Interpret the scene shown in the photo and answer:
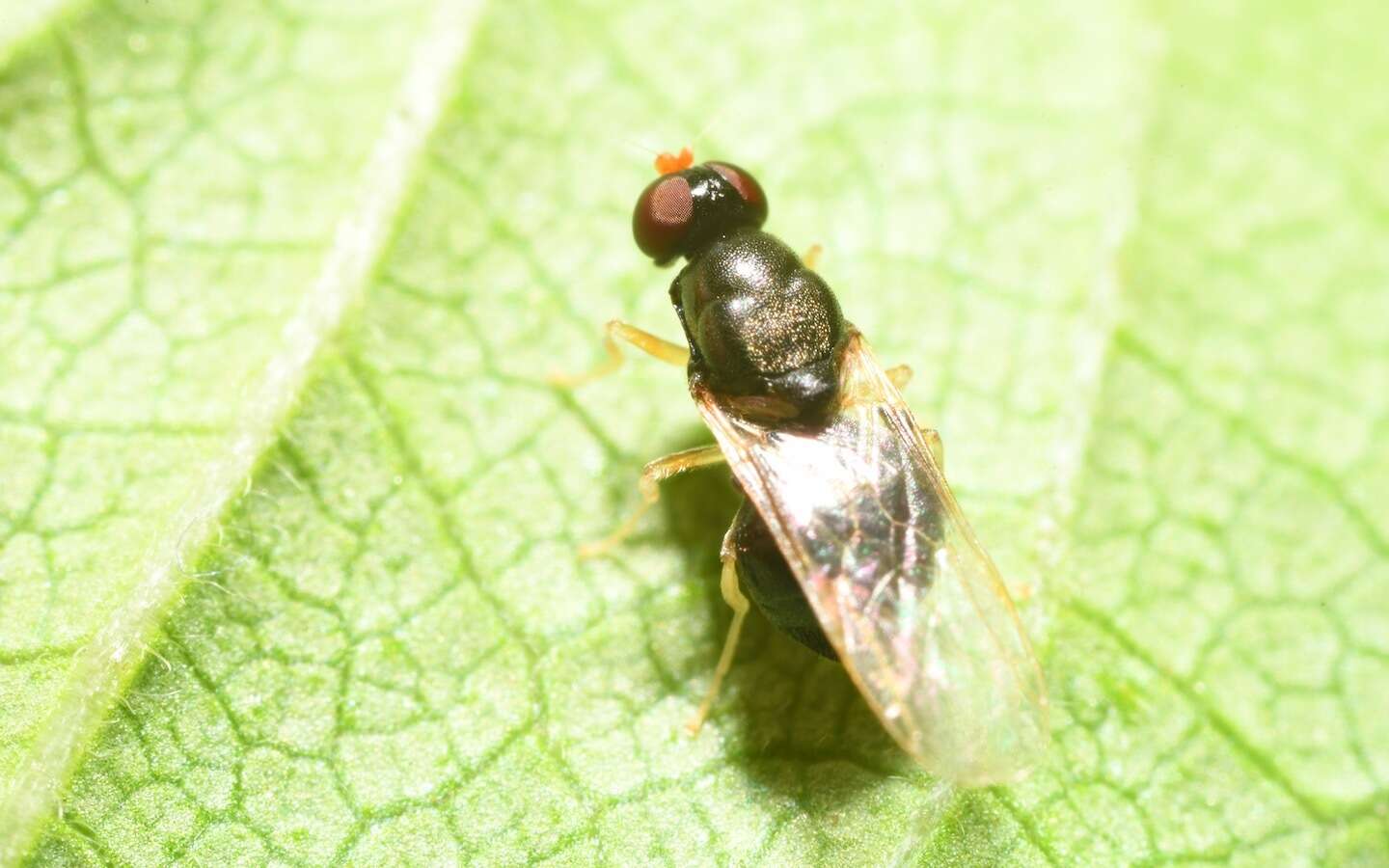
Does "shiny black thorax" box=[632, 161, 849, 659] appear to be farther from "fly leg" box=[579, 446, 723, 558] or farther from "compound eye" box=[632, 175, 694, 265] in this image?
"fly leg" box=[579, 446, 723, 558]

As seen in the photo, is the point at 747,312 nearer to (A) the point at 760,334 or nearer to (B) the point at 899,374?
(A) the point at 760,334

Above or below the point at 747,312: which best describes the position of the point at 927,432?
below

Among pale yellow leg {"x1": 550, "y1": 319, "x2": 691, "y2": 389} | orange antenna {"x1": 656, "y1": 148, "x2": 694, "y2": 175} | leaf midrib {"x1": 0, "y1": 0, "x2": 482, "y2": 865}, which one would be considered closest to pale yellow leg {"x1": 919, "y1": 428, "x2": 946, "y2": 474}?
pale yellow leg {"x1": 550, "y1": 319, "x2": 691, "y2": 389}

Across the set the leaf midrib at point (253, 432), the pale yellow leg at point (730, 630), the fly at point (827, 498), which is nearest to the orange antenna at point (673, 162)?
the fly at point (827, 498)

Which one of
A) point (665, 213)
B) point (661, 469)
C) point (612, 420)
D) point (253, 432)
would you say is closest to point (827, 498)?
point (661, 469)

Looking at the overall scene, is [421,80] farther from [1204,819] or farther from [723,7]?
[1204,819]

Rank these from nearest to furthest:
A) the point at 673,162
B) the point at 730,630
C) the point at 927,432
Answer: the point at 730,630 → the point at 927,432 → the point at 673,162
